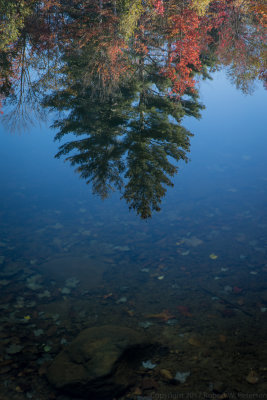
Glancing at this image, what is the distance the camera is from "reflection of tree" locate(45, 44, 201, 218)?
8336 mm

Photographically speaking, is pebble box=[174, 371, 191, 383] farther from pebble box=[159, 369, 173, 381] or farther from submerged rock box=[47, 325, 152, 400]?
submerged rock box=[47, 325, 152, 400]

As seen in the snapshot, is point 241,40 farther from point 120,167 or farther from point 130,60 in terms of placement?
point 120,167

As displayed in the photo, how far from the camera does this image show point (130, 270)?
6527 millimetres

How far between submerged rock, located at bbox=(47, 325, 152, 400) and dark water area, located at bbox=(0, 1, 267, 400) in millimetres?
14

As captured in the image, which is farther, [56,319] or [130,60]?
[130,60]

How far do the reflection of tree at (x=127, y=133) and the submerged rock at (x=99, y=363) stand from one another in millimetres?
4447

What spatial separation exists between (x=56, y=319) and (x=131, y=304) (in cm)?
134

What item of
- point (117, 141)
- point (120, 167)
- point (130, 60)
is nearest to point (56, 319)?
point (120, 167)

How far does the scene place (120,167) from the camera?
8.72 metres

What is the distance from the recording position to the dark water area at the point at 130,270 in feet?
10.7

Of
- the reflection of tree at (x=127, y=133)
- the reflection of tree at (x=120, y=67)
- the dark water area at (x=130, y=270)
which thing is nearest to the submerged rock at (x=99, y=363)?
the dark water area at (x=130, y=270)

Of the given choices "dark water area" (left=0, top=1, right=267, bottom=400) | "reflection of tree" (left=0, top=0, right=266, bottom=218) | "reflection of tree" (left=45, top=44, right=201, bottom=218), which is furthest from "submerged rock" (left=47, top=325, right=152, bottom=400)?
"reflection of tree" (left=0, top=0, right=266, bottom=218)

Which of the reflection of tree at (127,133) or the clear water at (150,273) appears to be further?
the reflection of tree at (127,133)

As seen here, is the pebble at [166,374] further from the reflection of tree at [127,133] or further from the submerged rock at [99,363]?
the reflection of tree at [127,133]
